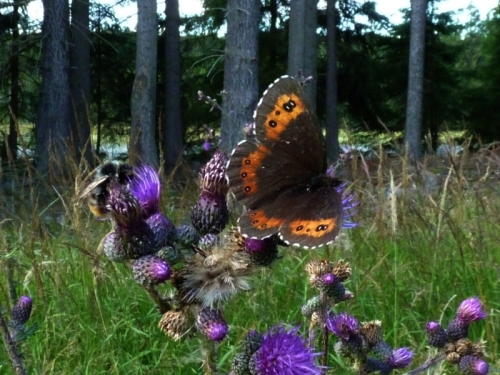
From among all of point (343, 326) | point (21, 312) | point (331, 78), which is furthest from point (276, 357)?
point (331, 78)

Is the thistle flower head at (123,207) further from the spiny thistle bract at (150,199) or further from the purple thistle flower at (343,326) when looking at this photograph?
the purple thistle flower at (343,326)

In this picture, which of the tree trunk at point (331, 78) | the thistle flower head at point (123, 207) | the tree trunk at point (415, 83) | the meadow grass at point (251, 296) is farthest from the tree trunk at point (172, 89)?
the thistle flower head at point (123, 207)

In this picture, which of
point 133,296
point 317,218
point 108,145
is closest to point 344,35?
point 108,145

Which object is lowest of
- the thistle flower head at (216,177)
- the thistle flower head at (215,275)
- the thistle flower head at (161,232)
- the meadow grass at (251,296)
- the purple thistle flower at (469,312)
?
the meadow grass at (251,296)

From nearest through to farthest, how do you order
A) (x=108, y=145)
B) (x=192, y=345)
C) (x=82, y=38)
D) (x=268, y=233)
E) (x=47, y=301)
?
(x=268, y=233) < (x=192, y=345) < (x=47, y=301) < (x=82, y=38) < (x=108, y=145)

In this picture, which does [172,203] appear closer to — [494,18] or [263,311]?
[263,311]

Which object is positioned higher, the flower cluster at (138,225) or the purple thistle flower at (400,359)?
the flower cluster at (138,225)
